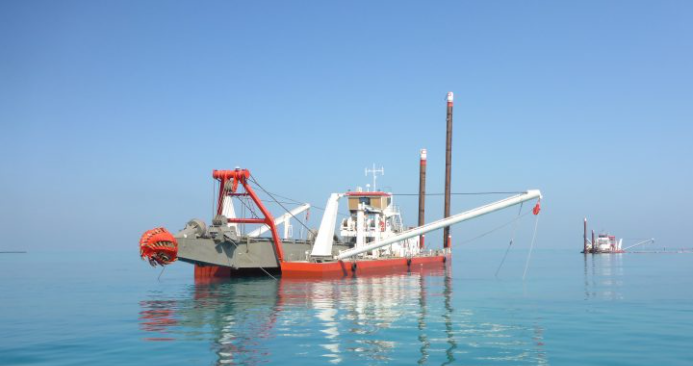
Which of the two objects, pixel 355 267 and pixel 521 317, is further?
pixel 355 267

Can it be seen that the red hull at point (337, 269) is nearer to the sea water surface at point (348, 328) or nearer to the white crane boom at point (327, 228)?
the white crane boom at point (327, 228)

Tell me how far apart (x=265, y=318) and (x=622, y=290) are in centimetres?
2700

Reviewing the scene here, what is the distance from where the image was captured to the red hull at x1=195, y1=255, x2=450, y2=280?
4353 cm

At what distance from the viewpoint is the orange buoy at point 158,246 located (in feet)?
121

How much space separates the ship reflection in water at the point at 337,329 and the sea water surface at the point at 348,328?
0.15 feet

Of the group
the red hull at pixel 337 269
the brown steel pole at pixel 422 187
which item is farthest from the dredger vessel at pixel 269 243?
the brown steel pole at pixel 422 187

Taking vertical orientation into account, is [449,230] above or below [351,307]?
above

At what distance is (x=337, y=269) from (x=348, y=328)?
24643 mm

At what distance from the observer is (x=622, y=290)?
126 ft

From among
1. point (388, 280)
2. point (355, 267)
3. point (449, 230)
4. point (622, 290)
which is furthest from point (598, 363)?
point (449, 230)

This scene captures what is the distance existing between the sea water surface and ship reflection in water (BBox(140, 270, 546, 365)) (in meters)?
0.05

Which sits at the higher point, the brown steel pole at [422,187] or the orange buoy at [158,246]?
the brown steel pole at [422,187]

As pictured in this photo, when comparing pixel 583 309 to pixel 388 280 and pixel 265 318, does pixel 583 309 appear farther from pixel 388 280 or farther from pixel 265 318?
pixel 388 280

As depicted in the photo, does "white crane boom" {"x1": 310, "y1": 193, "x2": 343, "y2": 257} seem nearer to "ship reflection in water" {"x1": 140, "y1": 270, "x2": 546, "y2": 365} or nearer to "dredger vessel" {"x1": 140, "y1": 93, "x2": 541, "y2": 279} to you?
"dredger vessel" {"x1": 140, "y1": 93, "x2": 541, "y2": 279}
